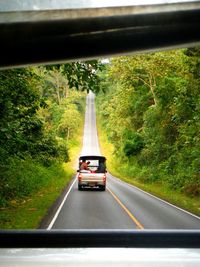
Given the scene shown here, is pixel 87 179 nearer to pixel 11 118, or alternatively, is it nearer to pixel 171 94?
pixel 171 94

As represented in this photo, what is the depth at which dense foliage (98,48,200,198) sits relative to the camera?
2398cm

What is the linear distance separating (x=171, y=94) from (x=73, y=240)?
26616 mm

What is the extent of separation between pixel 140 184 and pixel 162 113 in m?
8.60

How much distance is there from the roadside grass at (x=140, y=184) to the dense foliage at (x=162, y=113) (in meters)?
0.44

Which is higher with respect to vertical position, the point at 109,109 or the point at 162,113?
the point at 109,109

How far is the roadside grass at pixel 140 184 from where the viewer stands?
22.0 metres

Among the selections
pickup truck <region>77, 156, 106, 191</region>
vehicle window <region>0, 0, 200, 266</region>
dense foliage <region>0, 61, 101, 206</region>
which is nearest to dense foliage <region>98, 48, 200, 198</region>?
vehicle window <region>0, 0, 200, 266</region>

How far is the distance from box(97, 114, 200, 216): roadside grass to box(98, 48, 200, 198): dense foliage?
44 cm

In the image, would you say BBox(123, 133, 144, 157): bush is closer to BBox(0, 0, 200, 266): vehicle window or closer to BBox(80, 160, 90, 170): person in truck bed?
BBox(0, 0, 200, 266): vehicle window

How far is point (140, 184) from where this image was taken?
126ft

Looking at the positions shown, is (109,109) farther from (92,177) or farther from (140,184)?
(92,177)

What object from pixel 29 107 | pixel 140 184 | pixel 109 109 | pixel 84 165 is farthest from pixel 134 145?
pixel 29 107

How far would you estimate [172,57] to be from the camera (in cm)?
3033

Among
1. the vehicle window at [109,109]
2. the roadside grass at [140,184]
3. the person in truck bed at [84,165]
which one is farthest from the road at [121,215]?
the person in truck bed at [84,165]
